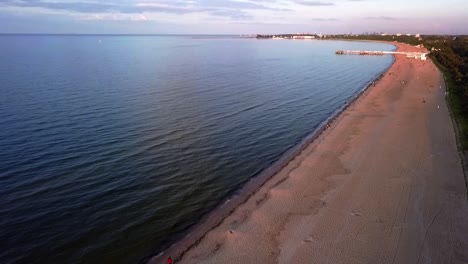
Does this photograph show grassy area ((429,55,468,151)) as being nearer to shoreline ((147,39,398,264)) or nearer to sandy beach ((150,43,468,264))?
sandy beach ((150,43,468,264))

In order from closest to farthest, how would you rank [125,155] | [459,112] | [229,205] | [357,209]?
[357,209] < [229,205] < [125,155] < [459,112]

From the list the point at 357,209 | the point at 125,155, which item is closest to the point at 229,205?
the point at 357,209

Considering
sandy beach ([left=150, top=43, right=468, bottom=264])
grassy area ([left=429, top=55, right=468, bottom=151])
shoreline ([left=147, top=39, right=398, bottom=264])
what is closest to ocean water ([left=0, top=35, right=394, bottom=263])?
shoreline ([left=147, top=39, right=398, bottom=264])

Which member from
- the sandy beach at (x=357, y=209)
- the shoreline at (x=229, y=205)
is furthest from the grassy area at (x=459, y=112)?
the shoreline at (x=229, y=205)

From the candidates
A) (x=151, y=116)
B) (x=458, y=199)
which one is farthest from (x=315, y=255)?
(x=151, y=116)

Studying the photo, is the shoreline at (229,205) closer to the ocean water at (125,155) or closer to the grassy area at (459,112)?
the ocean water at (125,155)

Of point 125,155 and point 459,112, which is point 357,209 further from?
point 459,112
